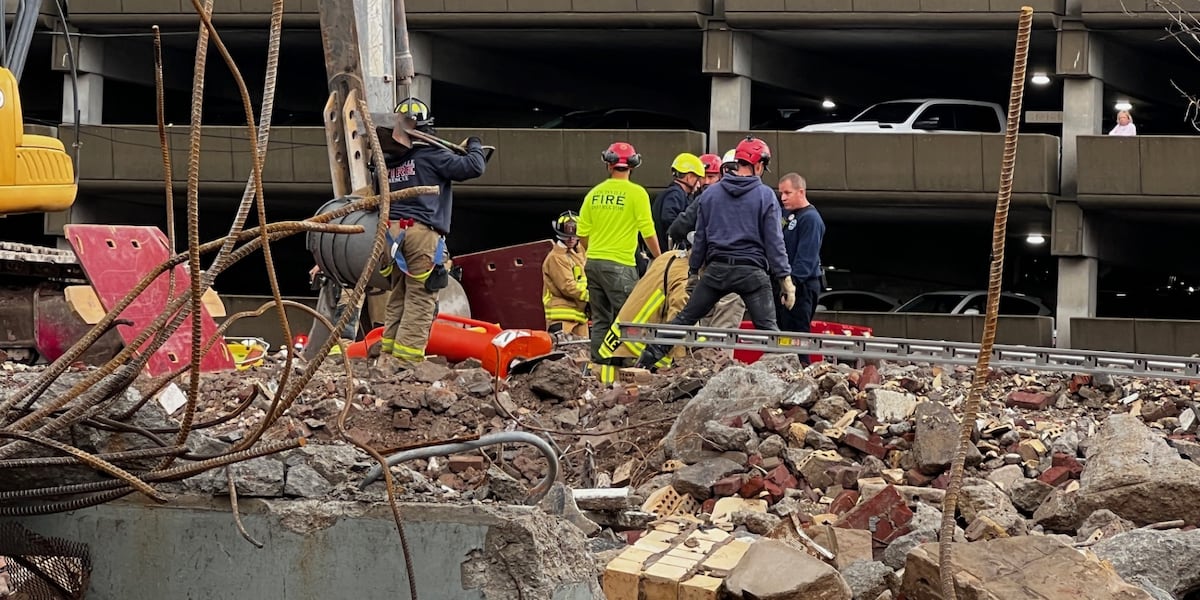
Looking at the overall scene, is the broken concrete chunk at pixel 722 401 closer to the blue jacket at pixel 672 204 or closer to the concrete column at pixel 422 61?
the blue jacket at pixel 672 204

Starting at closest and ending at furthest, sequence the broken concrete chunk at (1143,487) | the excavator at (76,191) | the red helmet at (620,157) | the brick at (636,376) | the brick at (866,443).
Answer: the broken concrete chunk at (1143,487)
the excavator at (76,191)
the brick at (866,443)
the brick at (636,376)
the red helmet at (620,157)

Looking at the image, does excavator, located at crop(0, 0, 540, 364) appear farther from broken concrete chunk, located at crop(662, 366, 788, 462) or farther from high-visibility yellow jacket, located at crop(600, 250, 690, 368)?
broken concrete chunk, located at crop(662, 366, 788, 462)

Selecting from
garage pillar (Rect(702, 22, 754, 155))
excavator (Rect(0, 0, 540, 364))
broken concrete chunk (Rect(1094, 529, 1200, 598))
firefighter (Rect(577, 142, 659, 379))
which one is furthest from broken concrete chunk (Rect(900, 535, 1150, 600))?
garage pillar (Rect(702, 22, 754, 155))

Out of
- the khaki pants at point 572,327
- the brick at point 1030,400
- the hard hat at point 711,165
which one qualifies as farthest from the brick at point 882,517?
the khaki pants at point 572,327

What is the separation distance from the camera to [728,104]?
24906 millimetres

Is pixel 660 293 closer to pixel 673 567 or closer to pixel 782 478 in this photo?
pixel 782 478

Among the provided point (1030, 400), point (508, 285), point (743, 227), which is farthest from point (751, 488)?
point (508, 285)

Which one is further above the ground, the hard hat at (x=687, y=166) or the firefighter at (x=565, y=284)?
the hard hat at (x=687, y=166)

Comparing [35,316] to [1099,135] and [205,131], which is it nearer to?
[205,131]

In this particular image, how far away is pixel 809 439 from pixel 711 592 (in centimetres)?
311

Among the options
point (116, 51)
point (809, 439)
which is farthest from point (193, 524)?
point (116, 51)

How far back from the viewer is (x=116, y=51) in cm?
2769

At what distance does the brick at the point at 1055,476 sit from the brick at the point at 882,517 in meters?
1.11

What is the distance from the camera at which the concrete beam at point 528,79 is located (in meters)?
26.5
